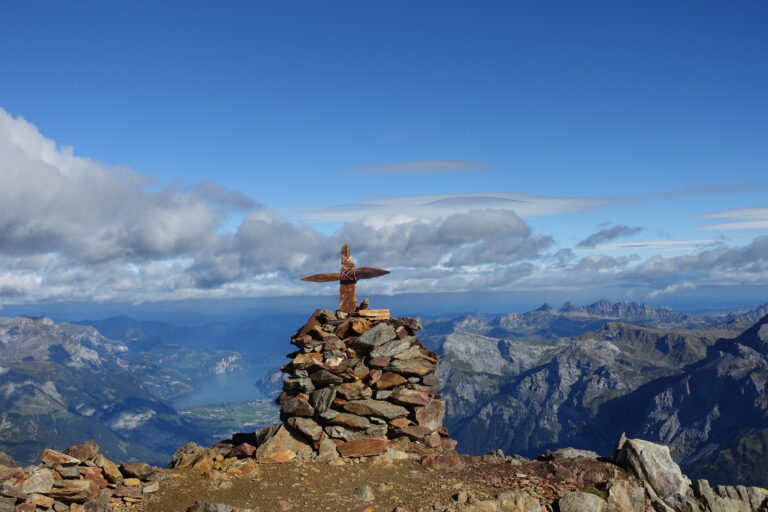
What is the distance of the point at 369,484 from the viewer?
1066 inches

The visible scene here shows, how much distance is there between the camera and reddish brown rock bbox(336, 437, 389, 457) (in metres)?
30.6

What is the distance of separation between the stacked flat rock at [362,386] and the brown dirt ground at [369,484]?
Result: 227 cm

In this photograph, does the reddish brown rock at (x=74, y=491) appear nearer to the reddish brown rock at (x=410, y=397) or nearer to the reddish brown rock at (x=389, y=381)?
the reddish brown rock at (x=389, y=381)

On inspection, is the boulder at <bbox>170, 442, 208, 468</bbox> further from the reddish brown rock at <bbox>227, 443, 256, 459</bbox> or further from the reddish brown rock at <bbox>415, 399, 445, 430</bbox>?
the reddish brown rock at <bbox>415, 399, 445, 430</bbox>

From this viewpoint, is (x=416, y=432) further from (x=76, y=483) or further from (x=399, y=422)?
(x=76, y=483)

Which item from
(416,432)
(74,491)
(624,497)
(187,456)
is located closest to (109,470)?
(74,491)

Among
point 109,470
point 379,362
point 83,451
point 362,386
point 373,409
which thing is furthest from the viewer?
point 379,362

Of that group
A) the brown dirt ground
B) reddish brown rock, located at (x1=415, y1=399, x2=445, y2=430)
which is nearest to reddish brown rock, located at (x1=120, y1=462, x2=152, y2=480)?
the brown dirt ground

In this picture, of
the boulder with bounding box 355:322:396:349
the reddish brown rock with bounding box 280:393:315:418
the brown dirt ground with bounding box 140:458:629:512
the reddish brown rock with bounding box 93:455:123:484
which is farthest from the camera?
the boulder with bounding box 355:322:396:349

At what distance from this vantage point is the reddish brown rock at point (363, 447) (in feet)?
100

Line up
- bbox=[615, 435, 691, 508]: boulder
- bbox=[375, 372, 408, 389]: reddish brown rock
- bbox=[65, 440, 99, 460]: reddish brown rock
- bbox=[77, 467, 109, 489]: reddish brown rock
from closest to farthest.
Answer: bbox=[77, 467, 109, 489]: reddish brown rock < bbox=[65, 440, 99, 460]: reddish brown rock < bbox=[615, 435, 691, 508]: boulder < bbox=[375, 372, 408, 389]: reddish brown rock

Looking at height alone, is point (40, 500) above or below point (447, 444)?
above

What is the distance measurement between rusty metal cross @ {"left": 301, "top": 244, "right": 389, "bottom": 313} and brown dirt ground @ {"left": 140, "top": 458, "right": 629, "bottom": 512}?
468 inches

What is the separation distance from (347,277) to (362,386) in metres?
8.20
